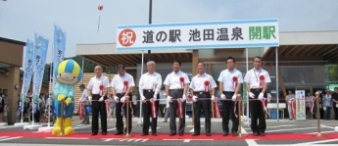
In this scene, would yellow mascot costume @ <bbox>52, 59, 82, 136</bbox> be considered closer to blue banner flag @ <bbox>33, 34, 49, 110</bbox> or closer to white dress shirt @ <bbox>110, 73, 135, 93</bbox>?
white dress shirt @ <bbox>110, 73, 135, 93</bbox>

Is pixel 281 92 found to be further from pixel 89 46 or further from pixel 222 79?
pixel 222 79

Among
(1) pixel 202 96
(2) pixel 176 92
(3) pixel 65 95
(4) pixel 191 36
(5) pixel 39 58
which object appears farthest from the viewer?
(5) pixel 39 58

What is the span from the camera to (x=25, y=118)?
18.3 meters

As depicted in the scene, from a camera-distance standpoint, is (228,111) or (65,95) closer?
(228,111)

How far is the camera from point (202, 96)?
8352 mm

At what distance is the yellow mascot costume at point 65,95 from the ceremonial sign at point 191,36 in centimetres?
364

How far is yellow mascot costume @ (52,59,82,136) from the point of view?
9008 millimetres

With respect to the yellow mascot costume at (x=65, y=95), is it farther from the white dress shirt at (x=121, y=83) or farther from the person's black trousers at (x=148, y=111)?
the person's black trousers at (x=148, y=111)

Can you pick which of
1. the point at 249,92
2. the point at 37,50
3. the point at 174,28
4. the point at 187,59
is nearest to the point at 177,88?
the point at 249,92

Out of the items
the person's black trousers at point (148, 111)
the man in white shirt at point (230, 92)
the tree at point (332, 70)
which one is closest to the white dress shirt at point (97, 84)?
the person's black trousers at point (148, 111)

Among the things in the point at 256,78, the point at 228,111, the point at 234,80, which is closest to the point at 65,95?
the point at 228,111

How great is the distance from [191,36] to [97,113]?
4.93 metres

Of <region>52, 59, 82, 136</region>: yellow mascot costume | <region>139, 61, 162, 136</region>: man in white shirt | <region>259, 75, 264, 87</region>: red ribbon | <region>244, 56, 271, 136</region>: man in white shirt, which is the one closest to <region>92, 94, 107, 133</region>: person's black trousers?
<region>52, 59, 82, 136</region>: yellow mascot costume

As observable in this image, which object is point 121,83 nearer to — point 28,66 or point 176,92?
point 176,92
